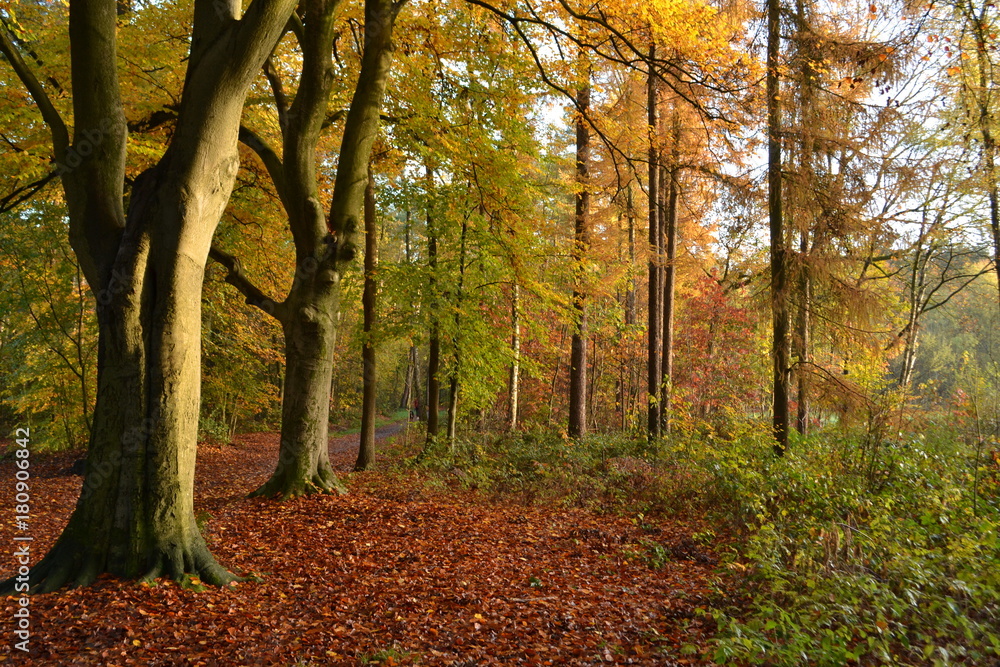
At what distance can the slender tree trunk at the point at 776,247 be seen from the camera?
948 centimetres

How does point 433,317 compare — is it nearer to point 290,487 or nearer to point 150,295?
point 290,487

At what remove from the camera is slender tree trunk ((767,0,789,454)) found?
31.1ft

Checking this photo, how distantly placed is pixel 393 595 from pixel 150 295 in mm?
3357

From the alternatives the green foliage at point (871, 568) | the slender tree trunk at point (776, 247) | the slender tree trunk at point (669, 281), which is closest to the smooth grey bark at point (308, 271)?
the green foliage at point (871, 568)

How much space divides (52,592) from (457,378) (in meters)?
8.21

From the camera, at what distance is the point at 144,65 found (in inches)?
347

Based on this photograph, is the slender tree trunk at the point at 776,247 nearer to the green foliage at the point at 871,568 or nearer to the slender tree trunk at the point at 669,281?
the green foliage at the point at 871,568

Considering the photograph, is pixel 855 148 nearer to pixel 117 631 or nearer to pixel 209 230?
pixel 209 230

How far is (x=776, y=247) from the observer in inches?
382

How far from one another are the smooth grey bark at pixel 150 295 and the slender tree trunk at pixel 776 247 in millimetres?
8327

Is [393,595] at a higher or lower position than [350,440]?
higher

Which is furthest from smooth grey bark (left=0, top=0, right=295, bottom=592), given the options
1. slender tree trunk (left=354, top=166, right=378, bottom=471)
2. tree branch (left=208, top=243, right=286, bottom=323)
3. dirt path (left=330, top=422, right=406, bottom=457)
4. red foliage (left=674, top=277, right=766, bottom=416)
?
red foliage (left=674, top=277, right=766, bottom=416)

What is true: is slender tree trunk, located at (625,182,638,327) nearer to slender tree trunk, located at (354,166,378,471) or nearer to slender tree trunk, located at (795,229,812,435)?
slender tree trunk, located at (795,229,812,435)

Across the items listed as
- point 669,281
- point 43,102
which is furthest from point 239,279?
point 669,281
